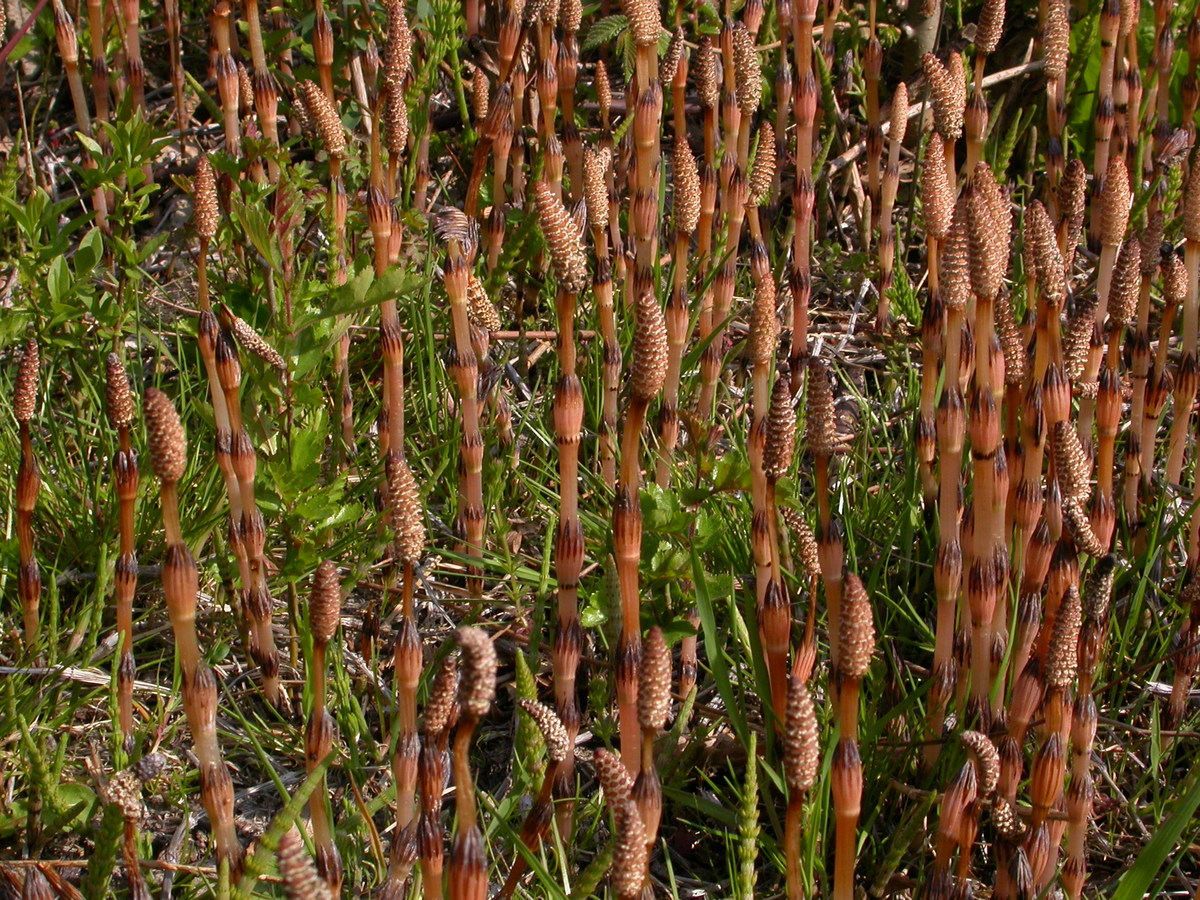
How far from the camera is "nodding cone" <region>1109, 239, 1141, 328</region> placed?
6.01ft

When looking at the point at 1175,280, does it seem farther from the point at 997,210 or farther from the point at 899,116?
the point at 899,116

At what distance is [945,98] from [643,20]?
489 millimetres

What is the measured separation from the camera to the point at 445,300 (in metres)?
2.84

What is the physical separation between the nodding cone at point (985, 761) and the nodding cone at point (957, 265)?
470mm

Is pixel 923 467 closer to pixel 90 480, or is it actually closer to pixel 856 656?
pixel 856 656

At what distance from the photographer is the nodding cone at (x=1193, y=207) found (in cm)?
180

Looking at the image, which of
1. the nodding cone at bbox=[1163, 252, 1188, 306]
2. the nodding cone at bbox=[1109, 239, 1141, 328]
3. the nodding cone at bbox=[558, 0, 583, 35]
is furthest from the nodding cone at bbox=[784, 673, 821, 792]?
the nodding cone at bbox=[558, 0, 583, 35]

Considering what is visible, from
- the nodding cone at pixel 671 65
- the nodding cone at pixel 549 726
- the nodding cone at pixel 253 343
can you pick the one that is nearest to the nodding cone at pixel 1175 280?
the nodding cone at pixel 671 65

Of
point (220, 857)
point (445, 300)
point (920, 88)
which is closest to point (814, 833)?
point (220, 857)

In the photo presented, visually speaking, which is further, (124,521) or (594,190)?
(594,190)

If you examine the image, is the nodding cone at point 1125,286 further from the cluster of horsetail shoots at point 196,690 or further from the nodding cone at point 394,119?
the cluster of horsetail shoots at point 196,690

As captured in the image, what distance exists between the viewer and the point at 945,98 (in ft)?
6.57

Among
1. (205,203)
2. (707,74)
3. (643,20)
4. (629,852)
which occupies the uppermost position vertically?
(643,20)

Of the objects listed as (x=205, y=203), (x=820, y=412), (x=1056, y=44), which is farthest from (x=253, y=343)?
(x=1056, y=44)
